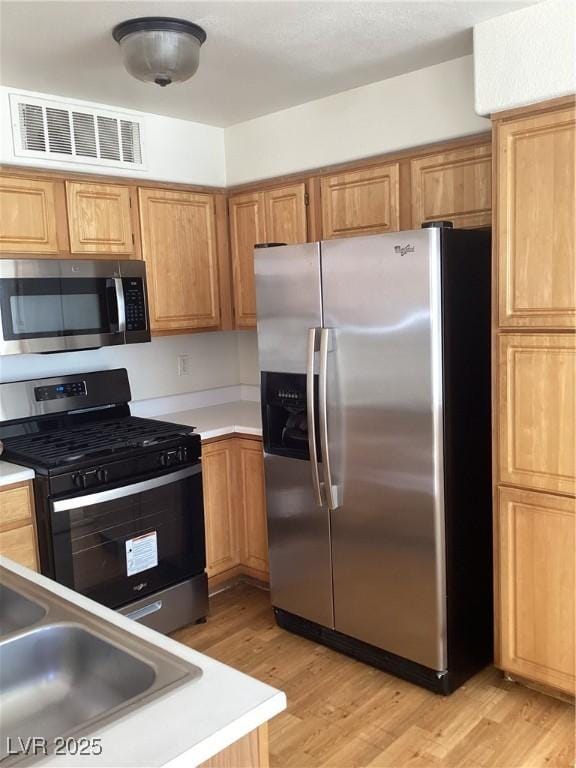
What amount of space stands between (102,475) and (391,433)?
1.14 m

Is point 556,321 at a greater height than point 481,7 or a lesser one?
lesser

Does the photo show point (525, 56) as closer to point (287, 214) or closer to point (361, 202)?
point (361, 202)

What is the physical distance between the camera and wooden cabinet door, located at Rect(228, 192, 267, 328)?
3.51 meters

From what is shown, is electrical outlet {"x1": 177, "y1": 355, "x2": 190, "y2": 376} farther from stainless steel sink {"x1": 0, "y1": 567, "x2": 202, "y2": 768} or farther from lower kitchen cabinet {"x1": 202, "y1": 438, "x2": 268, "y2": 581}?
stainless steel sink {"x1": 0, "y1": 567, "x2": 202, "y2": 768}

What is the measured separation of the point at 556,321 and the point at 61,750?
1909mm

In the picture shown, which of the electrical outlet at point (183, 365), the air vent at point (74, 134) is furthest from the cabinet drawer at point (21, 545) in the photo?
the air vent at point (74, 134)

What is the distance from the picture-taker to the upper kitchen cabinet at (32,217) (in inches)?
111

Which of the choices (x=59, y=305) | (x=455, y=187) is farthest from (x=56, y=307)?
(x=455, y=187)

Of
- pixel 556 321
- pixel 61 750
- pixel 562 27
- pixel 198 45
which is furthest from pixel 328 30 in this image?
pixel 61 750

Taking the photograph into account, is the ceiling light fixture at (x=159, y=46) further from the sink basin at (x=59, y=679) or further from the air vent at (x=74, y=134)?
the sink basin at (x=59, y=679)

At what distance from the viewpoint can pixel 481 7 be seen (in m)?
2.21

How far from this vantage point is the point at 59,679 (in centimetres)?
120

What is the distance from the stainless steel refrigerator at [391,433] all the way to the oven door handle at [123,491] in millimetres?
481

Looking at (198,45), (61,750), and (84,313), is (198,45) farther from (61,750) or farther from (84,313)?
(61,750)
